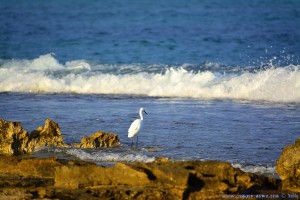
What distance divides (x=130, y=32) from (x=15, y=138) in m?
24.2

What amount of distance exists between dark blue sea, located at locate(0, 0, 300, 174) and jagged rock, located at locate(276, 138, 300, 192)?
4.17 feet

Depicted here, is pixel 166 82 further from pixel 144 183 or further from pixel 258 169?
pixel 144 183

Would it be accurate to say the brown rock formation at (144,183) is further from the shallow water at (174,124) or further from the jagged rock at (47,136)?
the jagged rock at (47,136)

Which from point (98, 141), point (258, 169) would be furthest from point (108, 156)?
point (258, 169)

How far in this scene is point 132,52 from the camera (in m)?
25.8

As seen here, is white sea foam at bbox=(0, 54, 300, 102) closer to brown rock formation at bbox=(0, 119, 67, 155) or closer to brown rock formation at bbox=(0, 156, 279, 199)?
brown rock formation at bbox=(0, 119, 67, 155)

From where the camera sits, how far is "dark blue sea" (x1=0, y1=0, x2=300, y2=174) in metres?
9.78

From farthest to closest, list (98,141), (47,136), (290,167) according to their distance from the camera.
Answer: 1. (98,141)
2. (47,136)
3. (290,167)

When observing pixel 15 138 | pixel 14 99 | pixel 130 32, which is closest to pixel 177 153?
pixel 15 138

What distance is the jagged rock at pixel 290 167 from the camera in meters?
6.52

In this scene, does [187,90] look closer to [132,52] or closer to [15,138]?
[15,138]

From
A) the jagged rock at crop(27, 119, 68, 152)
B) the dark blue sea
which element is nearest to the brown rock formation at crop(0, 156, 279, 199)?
the dark blue sea

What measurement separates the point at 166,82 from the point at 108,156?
29.3 feet

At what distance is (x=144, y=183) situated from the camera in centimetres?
599
